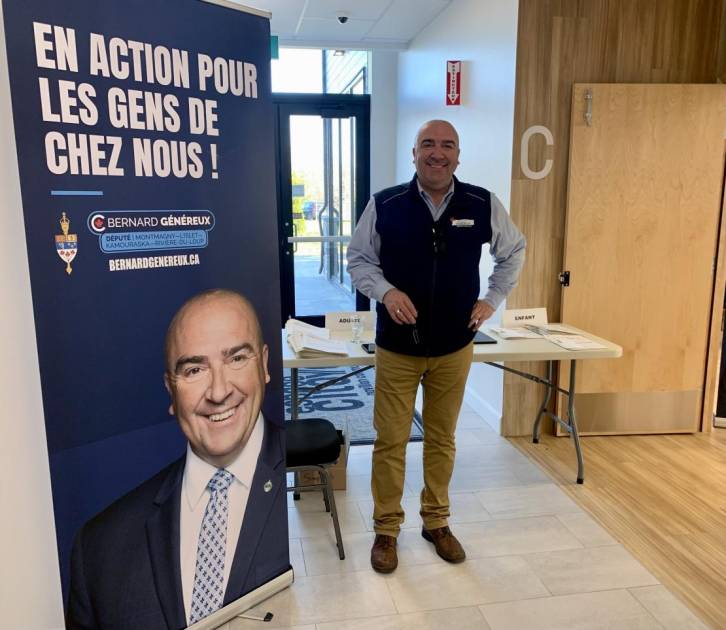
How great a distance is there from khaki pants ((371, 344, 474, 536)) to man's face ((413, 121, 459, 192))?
0.66 metres

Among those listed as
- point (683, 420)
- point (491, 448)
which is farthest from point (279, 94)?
point (683, 420)

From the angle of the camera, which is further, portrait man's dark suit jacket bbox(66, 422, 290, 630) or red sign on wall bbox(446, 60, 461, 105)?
red sign on wall bbox(446, 60, 461, 105)

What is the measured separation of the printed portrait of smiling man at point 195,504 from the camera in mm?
1742

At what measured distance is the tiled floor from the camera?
2.08 metres

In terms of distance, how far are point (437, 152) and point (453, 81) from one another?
2288mm

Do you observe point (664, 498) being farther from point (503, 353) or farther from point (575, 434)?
point (503, 353)

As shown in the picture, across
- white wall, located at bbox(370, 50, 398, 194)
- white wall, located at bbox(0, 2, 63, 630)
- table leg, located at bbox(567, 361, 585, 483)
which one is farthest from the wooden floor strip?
white wall, located at bbox(370, 50, 398, 194)

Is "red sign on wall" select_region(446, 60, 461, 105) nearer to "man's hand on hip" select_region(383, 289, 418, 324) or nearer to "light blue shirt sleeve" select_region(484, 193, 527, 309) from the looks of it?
"light blue shirt sleeve" select_region(484, 193, 527, 309)

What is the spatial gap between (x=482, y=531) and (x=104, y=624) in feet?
5.00

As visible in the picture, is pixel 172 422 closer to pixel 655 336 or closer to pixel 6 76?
pixel 6 76

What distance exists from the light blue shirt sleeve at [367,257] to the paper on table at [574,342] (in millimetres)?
1168

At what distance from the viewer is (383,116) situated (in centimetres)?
600

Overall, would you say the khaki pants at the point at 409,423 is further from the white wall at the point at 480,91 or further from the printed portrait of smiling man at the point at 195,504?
the white wall at the point at 480,91

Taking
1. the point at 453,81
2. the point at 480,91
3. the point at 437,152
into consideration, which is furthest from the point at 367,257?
the point at 453,81
